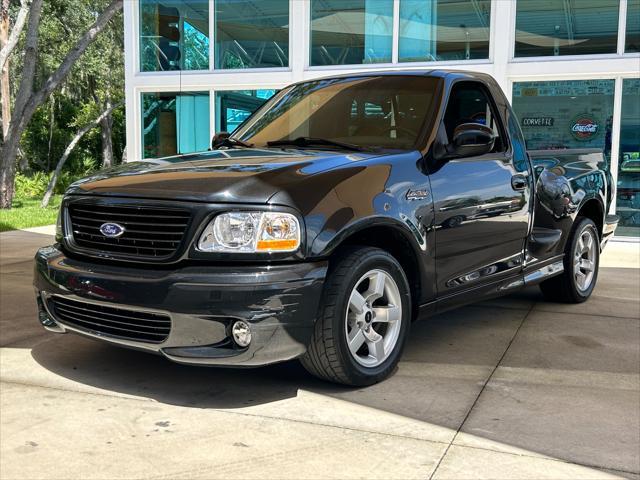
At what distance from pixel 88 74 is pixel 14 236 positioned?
2195 centimetres

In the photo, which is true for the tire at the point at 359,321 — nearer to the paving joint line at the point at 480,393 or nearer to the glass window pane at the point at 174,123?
the paving joint line at the point at 480,393

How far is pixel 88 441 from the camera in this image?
3385mm

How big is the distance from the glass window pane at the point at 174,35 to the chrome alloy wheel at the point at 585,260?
859cm

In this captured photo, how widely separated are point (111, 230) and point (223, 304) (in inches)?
32.5

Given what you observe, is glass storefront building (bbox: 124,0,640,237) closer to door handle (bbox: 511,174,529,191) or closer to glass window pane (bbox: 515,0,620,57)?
glass window pane (bbox: 515,0,620,57)

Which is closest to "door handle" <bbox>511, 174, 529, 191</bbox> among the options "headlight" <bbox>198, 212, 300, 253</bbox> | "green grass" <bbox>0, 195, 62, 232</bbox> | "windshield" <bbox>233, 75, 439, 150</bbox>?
"windshield" <bbox>233, 75, 439, 150</bbox>

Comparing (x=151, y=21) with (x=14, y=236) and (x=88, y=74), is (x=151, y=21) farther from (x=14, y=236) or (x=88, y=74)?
(x=88, y=74)

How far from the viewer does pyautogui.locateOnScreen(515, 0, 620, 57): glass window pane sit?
10.9 metres

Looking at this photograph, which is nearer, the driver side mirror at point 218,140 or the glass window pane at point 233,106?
the driver side mirror at point 218,140

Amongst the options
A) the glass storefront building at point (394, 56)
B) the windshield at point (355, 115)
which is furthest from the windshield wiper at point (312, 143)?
the glass storefront building at point (394, 56)

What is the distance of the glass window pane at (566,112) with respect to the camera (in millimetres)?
11078

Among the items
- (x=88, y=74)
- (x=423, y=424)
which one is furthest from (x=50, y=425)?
(x=88, y=74)

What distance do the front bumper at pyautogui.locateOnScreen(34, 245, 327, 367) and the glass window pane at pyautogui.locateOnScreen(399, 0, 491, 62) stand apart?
Result: 29.4ft

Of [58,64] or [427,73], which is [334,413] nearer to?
[427,73]
